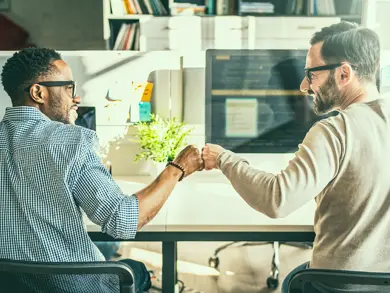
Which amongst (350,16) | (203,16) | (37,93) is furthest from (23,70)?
(350,16)

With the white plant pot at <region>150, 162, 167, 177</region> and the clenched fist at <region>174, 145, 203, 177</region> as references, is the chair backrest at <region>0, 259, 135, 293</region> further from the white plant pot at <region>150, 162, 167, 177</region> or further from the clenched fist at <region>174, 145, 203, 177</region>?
the white plant pot at <region>150, 162, 167, 177</region>

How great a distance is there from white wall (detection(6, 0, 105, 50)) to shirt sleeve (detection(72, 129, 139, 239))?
3914mm

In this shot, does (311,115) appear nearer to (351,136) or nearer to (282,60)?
(282,60)

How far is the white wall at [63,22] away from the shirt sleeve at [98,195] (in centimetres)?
391

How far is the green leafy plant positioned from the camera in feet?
7.86

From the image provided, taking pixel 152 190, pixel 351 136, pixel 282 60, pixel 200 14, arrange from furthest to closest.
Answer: pixel 200 14 < pixel 282 60 < pixel 152 190 < pixel 351 136

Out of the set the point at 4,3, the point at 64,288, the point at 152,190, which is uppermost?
the point at 4,3

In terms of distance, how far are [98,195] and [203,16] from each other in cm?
281

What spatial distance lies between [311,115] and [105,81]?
1.07 m

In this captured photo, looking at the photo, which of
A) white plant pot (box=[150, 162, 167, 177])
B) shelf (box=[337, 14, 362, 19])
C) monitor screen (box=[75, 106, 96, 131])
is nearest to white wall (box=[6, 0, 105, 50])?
shelf (box=[337, 14, 362, 19])

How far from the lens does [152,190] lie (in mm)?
1464

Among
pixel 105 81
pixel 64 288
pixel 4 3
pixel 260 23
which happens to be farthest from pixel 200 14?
pixel 64 288

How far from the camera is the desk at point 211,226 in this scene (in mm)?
1560

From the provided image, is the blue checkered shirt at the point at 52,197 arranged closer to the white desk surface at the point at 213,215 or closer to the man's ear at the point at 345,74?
the white desk surface at the point at 213,215
